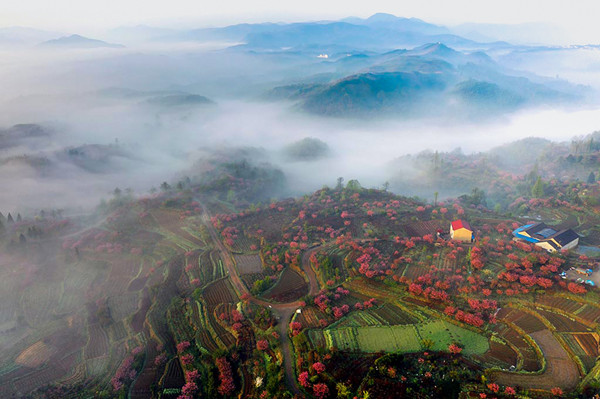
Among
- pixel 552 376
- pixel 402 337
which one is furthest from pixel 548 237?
pixel 402 337

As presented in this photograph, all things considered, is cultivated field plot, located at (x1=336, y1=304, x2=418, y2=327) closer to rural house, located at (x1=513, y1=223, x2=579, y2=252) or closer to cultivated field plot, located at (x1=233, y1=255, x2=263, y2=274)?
cultivated field plot, located at (x1=233, y1=255, x2=263, y2=274)

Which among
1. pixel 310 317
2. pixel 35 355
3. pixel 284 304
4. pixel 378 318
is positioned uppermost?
pixel 378 318

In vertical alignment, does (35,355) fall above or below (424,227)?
below

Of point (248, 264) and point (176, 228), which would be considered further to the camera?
point (176, 228)

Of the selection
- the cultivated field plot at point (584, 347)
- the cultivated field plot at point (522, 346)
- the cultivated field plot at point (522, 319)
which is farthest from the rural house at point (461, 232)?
the cultivated field plot at point (584, 347)

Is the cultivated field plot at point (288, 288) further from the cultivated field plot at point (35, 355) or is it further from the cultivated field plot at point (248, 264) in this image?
the cultivated field plot at point (35, 355)

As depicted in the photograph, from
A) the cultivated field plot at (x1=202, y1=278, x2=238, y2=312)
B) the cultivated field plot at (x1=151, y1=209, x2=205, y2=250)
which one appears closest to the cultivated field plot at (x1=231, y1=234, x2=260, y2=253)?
the cultivated field plot at (x1=151, y1=209, x2=205, y2=250)

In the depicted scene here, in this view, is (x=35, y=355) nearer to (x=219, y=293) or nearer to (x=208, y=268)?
(x=219, y=293)
